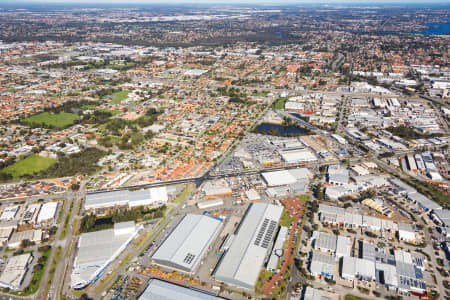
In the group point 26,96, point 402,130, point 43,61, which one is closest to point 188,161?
point 402,130

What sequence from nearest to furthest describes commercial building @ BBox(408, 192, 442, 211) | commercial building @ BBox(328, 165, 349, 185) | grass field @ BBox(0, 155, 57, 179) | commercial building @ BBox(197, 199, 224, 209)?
commercial building @ BBox(408, 192, 442, 211) → commercial building @ BBox(197, 199, 224, 209) → commercial building @ BBox(328, 165, 349, 185) → grass field @ BBox(0, 155, 57, 179)

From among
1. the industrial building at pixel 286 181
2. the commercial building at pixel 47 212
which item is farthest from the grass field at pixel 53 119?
the industrial building at pixel 286 181

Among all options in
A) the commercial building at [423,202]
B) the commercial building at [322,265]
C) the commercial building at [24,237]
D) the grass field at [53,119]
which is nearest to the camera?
the commercial building at [322,265]

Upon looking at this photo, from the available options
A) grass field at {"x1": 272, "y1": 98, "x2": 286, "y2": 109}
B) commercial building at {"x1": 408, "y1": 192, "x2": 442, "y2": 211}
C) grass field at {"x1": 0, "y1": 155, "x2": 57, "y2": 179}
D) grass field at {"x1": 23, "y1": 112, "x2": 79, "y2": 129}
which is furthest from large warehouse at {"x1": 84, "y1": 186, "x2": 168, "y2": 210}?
grass field at {"x1": 272, "y1": 98, "x2": 286, "y2": 109}

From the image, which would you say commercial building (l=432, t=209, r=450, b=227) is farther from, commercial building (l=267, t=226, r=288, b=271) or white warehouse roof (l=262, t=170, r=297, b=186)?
commercial building (l=267, t=226, r=288, b=271)

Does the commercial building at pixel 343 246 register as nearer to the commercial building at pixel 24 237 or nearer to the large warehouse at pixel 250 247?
the large warehouse at pixel 250 247

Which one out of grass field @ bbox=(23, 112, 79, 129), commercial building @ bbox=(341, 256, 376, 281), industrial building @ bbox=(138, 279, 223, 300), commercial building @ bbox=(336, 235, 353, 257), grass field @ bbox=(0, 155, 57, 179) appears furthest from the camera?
grass field @ bbox=(23, 112, 79, 129)
